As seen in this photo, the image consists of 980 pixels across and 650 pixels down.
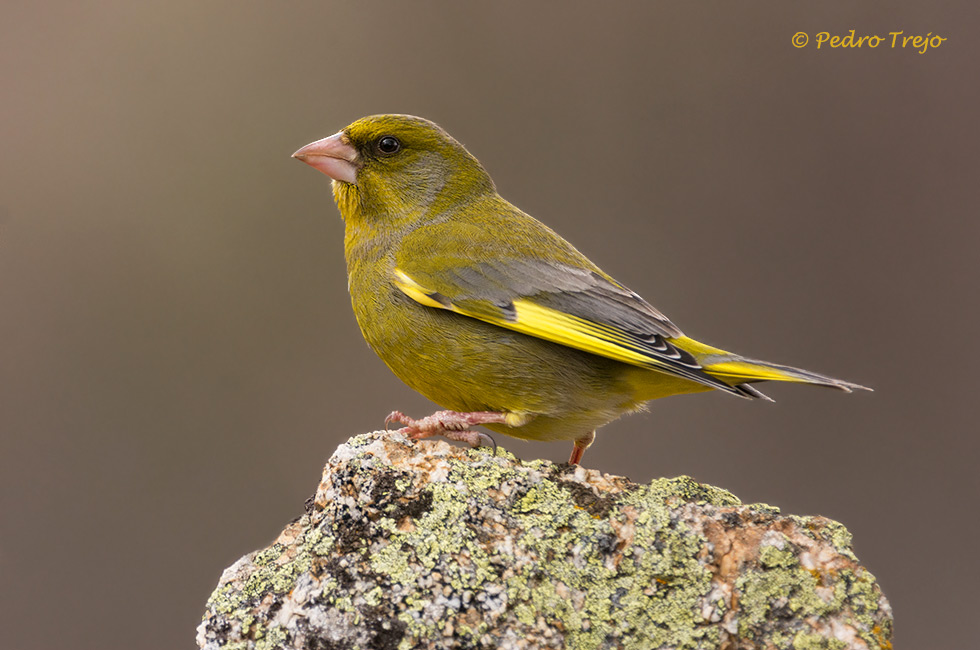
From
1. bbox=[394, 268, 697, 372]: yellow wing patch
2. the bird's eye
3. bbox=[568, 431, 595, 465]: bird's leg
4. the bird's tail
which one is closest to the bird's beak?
the bird's eye

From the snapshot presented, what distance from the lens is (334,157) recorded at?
12.7 feet

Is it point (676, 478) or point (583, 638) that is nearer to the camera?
point (583, 638)

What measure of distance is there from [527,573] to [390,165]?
2.03m

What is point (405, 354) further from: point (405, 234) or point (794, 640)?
point (794, 640)

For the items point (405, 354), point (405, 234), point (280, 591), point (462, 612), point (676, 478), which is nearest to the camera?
point (462, 612)

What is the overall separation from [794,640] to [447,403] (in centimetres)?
152

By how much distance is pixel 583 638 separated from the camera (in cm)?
240

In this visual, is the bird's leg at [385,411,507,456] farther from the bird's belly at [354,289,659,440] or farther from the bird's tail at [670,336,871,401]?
the bird's tail at [670,336,871,401]

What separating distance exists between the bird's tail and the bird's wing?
9 centimetres

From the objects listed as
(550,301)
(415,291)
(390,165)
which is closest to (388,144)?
(390,165)

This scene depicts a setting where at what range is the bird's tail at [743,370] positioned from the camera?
2977 millimetres

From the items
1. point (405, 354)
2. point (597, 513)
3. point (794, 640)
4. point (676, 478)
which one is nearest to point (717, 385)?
point (676, 478)

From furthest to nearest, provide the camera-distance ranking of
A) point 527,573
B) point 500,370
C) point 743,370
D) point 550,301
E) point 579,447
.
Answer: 1. point 579,447
2. point 550,301
3. point 500,370
4. point 743,370
5. point 527,573

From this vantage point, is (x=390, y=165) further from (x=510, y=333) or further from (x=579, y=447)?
(x=579, y=447)
